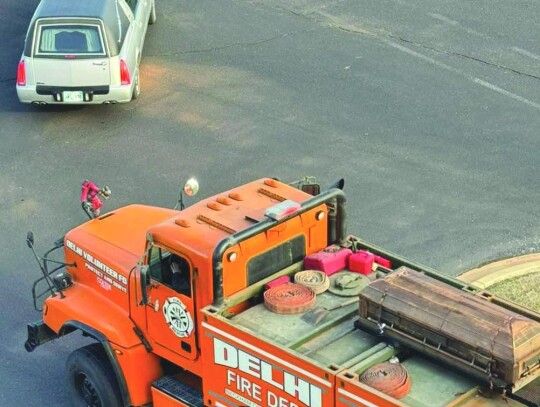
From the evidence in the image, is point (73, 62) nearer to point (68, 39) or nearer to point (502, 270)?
point (68, 39)

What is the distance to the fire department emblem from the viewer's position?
33.0ft

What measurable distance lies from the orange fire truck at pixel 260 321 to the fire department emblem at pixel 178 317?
0.04 feet

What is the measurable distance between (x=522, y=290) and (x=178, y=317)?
5.04m

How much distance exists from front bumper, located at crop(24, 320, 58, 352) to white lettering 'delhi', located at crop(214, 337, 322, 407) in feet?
8.02

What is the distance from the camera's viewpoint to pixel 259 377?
944 cm

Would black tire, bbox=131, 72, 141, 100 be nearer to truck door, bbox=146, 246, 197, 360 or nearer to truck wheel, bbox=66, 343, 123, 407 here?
truck wheel, bbox=66, 343, 123, 407

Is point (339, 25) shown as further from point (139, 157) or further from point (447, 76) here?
point (139, 157)

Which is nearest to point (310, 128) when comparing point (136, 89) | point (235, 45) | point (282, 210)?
point (136, 89)

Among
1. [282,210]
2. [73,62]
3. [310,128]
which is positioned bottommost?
[310,128]

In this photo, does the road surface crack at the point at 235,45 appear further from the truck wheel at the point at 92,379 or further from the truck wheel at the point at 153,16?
the truck wheel at the point at 92,379

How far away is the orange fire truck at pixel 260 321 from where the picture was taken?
8797 millimetres

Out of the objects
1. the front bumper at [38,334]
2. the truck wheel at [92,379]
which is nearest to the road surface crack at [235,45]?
the front bumper at [38,334]

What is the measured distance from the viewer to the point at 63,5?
59.5 feet

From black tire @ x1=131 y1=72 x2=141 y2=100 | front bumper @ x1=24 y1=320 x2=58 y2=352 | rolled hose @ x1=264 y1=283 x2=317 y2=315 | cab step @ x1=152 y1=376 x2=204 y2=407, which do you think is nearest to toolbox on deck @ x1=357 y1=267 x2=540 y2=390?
rolled hose @ x1=264 y1=283 x2=317 y2=315
